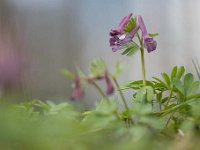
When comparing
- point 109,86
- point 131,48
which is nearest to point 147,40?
point 131,48

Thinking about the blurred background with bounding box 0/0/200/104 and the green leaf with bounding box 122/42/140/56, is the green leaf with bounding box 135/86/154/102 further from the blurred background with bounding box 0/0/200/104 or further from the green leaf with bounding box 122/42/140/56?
the blurred background with bounding box 0/0/200/104

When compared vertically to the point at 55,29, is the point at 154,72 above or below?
below

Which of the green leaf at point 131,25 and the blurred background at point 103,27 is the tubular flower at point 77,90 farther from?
the blurred background at point 103,27

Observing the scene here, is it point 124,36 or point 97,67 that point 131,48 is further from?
point 97,67

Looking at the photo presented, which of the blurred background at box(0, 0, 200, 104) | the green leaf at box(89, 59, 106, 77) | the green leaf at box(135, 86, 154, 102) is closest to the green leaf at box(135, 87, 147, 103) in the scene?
the green leaf at box(135, 86, 154, 102)

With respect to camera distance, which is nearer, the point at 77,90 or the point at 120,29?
the point at 77,90

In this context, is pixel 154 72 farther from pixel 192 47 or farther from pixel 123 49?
pixel 123 49

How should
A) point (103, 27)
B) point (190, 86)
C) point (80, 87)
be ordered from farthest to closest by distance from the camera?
1. point (103, 27)
2. point (190, 86)
3. point (80, 87)

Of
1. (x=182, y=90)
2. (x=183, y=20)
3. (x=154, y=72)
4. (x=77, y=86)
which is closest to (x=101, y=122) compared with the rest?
(x=77, y=86)
